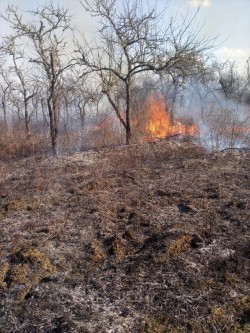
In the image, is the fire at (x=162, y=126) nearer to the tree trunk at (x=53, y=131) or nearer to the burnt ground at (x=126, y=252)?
the tree trunk at (x=53, y=131)

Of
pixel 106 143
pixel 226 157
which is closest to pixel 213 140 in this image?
pixel 226 157

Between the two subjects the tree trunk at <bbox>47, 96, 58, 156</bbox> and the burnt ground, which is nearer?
the burnt ground

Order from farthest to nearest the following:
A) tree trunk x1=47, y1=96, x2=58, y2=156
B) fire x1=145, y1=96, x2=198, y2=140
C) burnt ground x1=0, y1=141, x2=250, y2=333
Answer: fire x1=145, y1=96, x2=198, y2=140, tree trunk x1=47, y1=96, x2=58, y2=156, burnt ground x1=0, y1=141, x2=250, y2=333

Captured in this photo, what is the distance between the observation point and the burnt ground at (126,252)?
136 inches

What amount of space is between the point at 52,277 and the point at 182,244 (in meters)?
1.89

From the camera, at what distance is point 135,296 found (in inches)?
148

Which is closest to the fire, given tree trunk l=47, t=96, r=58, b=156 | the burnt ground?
tree trunk l=47, t=96, r=58, b=156

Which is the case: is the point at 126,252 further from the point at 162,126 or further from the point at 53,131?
the point at 162,126

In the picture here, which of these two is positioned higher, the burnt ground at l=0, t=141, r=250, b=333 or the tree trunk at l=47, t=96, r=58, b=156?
the tree trunk at l=47, t=96, r=58, b=156

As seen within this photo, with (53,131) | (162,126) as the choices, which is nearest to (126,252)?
(53,131)

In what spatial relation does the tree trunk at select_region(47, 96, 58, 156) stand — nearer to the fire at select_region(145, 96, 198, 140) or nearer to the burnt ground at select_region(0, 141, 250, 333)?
the burnt ground at select_region(0, 141, 250, 333)

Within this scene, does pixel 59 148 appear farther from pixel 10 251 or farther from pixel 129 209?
pixel 10 251

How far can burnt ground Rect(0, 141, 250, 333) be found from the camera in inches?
136

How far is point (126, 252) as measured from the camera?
4832 mm
